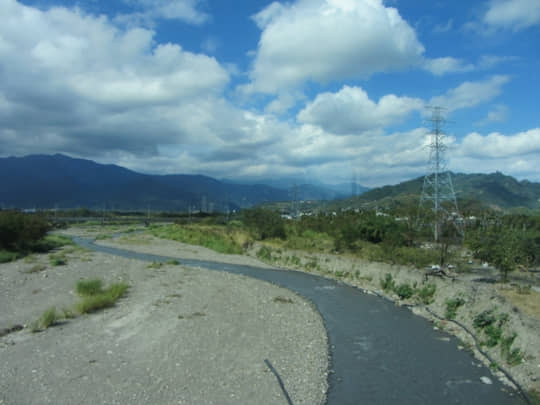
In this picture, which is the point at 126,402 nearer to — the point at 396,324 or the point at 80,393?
the point at 80,393

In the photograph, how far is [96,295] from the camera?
73.6ft

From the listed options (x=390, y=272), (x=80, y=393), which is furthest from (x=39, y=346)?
(x=390, y=272)

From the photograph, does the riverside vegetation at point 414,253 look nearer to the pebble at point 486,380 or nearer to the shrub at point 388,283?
the shrub at point 388,283

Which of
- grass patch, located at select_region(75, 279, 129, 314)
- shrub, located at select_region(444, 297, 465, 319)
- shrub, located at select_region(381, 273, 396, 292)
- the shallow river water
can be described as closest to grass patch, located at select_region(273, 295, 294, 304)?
the shallow river water

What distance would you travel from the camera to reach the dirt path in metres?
11.4

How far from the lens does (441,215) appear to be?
44.1 meters

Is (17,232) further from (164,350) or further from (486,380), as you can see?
(486,380)

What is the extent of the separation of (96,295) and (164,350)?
9.84 metres

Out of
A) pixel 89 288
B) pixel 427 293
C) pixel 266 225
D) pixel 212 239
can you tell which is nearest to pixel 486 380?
pixel 427 293

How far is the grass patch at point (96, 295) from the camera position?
20156mm

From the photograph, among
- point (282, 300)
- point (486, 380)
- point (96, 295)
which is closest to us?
point (486, 380)

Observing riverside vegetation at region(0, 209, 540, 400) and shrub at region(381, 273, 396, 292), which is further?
shrub at region(381, 273, 396, 292)

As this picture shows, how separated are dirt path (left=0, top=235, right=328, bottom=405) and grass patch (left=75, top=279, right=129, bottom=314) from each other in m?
0.64

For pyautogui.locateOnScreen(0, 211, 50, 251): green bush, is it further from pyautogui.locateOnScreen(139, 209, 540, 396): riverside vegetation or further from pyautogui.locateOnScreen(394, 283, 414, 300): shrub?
pyautogui.locateOnScreen(394, 283, 414, 300): shrub
